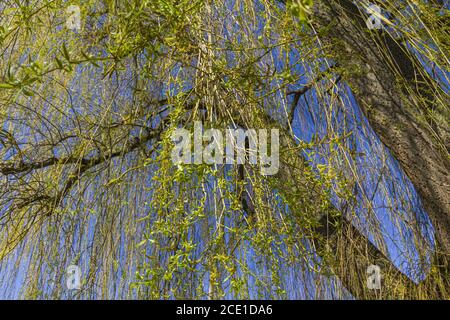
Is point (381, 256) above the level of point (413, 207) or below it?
below

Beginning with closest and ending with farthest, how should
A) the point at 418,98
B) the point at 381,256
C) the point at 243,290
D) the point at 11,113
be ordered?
the point at 243,290, the point at 418,98, the point at 381,256, the point at 11,113

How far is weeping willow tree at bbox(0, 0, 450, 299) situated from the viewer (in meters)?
1.51

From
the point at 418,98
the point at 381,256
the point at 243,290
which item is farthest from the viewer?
the point at 381,256

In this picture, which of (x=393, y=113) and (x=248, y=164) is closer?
(x=248, y=164)

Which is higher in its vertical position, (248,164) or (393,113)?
(393,113)

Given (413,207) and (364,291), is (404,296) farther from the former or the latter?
(413,207)

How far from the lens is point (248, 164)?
1476mm

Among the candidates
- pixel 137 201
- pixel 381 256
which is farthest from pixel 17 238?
pixel 381 256

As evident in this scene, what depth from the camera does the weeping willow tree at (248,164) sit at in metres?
1.51

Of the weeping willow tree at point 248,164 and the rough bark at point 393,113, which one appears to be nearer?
the weeping willow tree at point 248,164

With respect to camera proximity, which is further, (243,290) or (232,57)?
(232,57)

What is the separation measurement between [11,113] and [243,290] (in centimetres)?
118

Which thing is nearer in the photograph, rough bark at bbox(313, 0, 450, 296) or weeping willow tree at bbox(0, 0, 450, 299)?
weeping willow tree at bbox(0, 0, 450, 299)
